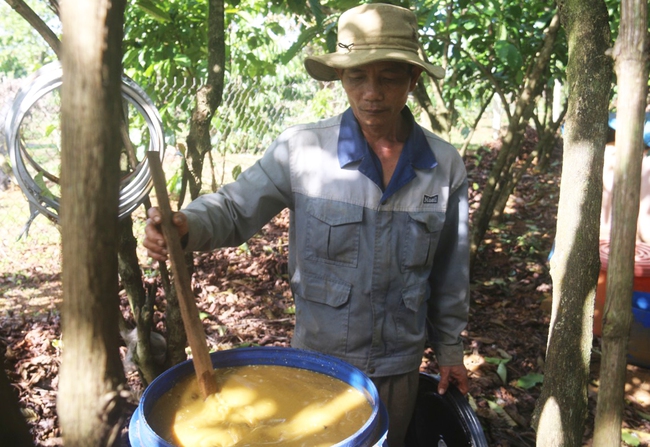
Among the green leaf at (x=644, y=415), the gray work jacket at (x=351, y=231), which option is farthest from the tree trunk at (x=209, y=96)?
the green leaf at (x=644, y=415)

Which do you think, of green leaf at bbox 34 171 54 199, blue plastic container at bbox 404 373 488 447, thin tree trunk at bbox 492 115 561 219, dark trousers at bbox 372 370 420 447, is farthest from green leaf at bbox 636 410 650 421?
green leaf at bbox 34 171 54 199

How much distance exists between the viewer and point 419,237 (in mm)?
2449

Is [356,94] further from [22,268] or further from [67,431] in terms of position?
[22,268]

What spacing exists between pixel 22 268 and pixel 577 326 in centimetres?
536

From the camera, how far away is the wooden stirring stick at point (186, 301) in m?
1.61

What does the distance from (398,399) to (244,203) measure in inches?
43.1

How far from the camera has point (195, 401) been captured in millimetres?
1752

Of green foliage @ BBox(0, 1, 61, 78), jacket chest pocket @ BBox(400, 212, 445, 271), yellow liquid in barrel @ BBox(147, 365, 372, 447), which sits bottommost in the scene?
yellow liquid in barrel @ BBox(147, 365, 372, 447)

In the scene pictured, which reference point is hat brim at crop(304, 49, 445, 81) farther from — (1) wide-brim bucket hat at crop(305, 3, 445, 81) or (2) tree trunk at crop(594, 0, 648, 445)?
(2) tree trunk at crop(594, 0, 648, 445)

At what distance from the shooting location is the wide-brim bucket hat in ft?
7.62

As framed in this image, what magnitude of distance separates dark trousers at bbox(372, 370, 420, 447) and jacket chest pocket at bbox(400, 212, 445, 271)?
1.66ft

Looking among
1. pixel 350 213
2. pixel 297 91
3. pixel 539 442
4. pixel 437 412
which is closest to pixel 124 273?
pixel 350 213

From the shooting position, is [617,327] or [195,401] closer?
[617,327]

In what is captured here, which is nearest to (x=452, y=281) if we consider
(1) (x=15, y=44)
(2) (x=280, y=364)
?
(2) (x=280, y=364)
